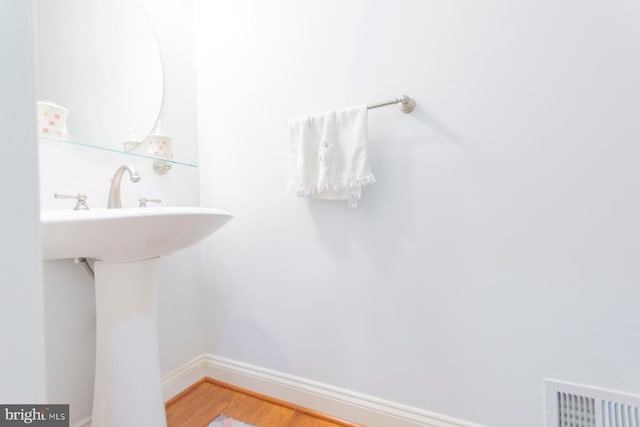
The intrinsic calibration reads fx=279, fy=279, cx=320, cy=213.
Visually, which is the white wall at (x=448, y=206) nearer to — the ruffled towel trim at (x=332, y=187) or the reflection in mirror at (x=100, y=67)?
the ruffled towel trim at (x=332, y=187)

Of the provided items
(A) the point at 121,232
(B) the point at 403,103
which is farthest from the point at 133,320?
(B) the point at 403,103

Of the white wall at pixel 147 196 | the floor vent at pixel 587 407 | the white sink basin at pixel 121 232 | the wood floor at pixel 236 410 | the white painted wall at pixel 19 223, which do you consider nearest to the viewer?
the white painted wall at pixel 19 223

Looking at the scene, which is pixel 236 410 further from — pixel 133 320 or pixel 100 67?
Result: pixel 100 67

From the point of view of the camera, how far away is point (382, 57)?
96cm

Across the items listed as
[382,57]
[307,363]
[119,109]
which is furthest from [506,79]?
[119,109]

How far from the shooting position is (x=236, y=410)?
43.8 inches

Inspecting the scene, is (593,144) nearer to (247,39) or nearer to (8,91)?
(8,91)

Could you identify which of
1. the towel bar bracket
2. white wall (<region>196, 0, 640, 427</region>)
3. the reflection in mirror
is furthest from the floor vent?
the reflection in mirror

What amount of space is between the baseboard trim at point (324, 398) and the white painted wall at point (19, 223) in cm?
98

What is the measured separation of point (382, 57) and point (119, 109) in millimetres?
1009

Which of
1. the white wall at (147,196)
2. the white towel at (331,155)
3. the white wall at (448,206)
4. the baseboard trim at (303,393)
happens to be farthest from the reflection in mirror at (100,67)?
the baseboard trim at (303,393)

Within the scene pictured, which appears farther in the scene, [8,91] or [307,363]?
[307,363]

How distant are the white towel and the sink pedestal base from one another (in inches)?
22.3

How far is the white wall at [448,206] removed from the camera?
727 mm
